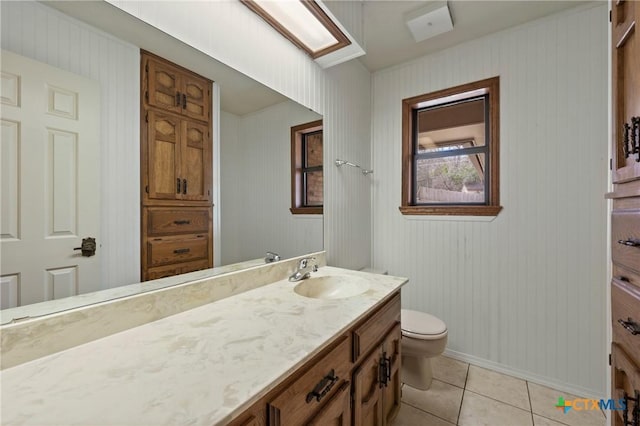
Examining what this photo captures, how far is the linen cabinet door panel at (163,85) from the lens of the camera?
94cm

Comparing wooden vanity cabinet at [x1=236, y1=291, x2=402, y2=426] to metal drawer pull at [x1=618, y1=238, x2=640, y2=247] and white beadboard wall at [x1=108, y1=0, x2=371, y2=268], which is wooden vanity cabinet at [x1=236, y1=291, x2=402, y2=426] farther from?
metal drawer pull at [x1=618, y1=238, x2=640, y2=247]

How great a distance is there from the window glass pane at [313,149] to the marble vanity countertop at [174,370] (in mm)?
1046

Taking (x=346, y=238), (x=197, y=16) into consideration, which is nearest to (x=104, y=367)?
(x=197, y=16)

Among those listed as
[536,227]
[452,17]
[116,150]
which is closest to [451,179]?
[536,227]

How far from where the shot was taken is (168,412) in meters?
0.49

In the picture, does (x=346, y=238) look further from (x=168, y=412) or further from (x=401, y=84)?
(x=168, y=412)

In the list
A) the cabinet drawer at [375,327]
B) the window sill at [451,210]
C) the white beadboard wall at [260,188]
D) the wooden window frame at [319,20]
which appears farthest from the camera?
the window sill at [451,210]

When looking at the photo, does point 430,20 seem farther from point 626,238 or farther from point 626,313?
point 626,313

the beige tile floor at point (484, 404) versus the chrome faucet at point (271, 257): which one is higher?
the chrome faucet at point (271, 257)

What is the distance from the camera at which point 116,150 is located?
0.85m

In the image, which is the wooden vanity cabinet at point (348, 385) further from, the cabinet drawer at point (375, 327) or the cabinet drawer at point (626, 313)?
the cabinet drawer at point (626, 313)

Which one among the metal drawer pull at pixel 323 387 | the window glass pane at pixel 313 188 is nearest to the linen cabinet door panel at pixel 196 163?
the window glass pane at pixel 313 188

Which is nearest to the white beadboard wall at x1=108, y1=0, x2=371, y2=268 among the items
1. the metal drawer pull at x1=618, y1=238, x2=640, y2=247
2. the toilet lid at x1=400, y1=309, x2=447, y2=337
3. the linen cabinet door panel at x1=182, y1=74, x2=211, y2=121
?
the linen cabinet door panel at x1=182, y1=74, x2=211, y2=121

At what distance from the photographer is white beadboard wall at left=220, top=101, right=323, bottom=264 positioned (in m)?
1.23
